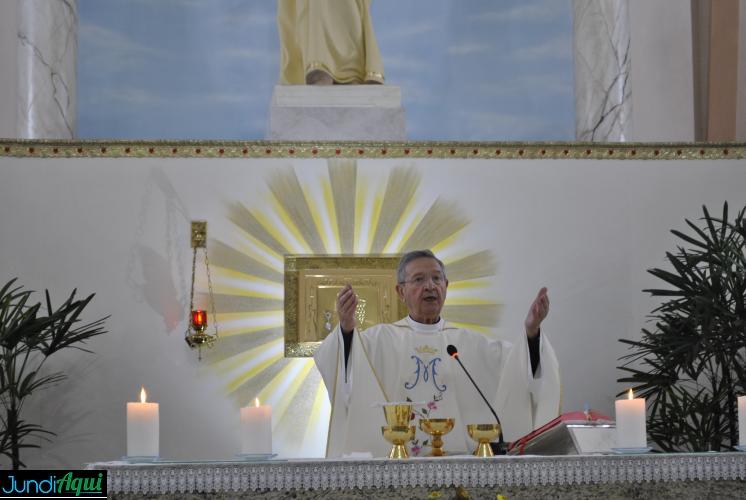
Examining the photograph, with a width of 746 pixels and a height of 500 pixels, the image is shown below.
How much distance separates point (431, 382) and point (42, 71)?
435cm

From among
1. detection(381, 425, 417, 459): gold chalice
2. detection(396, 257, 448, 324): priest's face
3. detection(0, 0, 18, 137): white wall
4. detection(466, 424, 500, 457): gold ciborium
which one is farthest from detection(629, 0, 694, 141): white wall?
detection(381, 425, 417, 459): gold chalice

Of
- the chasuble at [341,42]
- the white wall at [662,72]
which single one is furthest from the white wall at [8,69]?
the white wall at [662,72]

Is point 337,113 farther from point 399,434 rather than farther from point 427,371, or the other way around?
point 399,434

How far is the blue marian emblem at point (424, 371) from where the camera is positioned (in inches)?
240

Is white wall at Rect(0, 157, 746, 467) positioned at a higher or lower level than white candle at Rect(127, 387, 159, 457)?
higher

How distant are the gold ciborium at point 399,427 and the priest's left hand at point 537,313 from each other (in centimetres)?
98

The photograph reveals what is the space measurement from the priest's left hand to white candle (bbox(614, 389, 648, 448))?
0.94 m

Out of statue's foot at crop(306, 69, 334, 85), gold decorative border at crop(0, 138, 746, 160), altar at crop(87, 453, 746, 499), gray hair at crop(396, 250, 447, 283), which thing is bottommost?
altar at crop(87, 453, 746, 499)

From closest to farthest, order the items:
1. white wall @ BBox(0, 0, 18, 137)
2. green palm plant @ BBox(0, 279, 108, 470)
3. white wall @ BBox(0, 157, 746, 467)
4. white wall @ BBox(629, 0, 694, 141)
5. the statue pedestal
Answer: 1. green palm plant @ BBox(0, 279, 108, 470)
2. white wall @ BBox(0, 157, 746, 467)
3. the statue pedestal
4. white wall @ BBox(0, 0, 18, 137)
5. white wall @ BBox(629, 0, 694, 141)

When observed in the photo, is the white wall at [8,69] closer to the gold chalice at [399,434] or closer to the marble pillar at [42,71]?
the marble pillar at [42,71]

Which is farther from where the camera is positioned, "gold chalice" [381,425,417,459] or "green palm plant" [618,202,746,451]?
"green palm plant" [618,202,746,451]

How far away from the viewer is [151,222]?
7.31 metres

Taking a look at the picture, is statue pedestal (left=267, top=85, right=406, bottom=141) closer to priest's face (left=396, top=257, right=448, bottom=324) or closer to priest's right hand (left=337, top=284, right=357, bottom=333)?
priest's face (left=396, top=257, right=448, bottom=324)

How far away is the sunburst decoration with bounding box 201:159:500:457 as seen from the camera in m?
7.21
